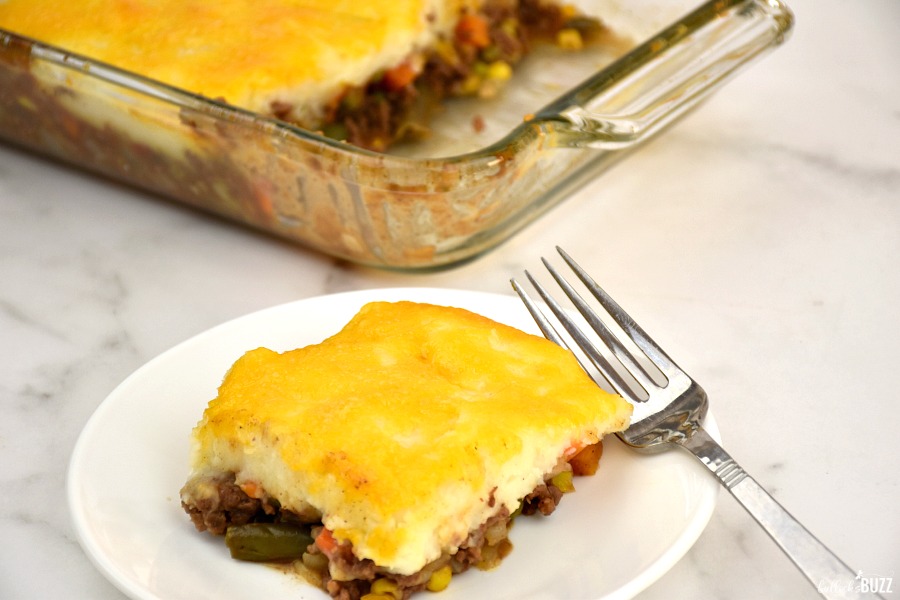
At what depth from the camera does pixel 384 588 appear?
5.19 feet

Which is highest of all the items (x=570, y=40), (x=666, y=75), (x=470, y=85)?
(x=666, y=75)

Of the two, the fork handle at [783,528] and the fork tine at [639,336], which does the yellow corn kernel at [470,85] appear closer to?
the fork tine at [639,336]

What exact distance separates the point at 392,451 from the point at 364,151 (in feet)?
3.12

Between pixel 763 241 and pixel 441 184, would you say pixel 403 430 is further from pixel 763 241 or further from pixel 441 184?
pixel 763 241

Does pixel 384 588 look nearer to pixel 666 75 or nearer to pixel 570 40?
pixel 666 75

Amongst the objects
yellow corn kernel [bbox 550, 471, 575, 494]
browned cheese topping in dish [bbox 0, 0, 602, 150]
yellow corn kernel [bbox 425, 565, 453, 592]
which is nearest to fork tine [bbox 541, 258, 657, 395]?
yellow corn kernel [bbox 550, 471, 575, 494]

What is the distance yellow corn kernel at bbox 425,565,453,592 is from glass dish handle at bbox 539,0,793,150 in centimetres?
124

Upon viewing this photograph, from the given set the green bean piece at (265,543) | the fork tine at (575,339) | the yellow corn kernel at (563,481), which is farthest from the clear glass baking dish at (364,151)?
the green bean piece at (265,543)

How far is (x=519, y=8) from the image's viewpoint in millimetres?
3809

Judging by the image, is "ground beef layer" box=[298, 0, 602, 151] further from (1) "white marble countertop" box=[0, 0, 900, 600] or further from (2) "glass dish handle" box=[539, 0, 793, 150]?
(2) "glass dish handle" box=[539, 0, 793, 150]

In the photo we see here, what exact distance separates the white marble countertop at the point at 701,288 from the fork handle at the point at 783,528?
232 mm

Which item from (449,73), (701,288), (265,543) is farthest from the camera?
(449,73)

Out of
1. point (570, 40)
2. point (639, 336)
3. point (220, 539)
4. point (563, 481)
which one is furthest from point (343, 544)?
point (570, 40)

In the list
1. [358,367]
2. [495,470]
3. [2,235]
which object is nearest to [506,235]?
[358,367]
